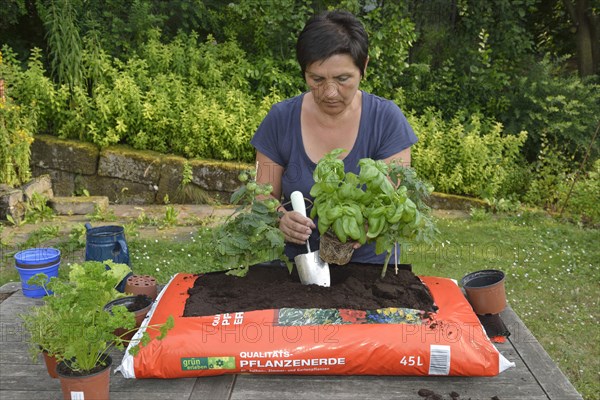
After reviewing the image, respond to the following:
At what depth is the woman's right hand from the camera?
214cm

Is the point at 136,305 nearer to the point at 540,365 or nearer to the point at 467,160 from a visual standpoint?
the point at 540,365

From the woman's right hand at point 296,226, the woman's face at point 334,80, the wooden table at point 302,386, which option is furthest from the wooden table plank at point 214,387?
the woman's face at point 334,80

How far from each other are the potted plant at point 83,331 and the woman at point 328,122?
0.77 m

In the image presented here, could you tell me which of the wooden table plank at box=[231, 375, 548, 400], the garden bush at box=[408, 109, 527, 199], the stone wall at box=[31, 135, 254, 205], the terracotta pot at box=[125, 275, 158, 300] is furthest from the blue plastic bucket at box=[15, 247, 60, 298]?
the garden bush at box=[408, 109, 527, 199]

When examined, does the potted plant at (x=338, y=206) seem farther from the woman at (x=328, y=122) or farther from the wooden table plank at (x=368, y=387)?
the wooden table plank at (x=368, y=387)

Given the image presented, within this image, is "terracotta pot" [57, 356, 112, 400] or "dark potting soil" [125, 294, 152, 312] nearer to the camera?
"terracotta pot" [57, 356, 112, 400]

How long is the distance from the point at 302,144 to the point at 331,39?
1.66ft

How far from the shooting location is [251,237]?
210 cm

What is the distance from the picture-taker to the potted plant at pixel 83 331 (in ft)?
5.03

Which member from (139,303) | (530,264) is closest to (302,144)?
(139,303)

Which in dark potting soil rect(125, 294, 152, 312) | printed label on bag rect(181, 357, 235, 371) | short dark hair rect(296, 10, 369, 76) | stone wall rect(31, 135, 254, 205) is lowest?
stone wall rect(31, 135, 254, 205)

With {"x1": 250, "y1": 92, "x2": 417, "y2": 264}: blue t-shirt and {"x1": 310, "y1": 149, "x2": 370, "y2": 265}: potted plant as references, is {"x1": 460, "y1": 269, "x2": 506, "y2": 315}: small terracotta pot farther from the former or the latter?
→ {"x1": 250, "y1": 92, "x2": 417, "y2": 264}: blue t-shirt

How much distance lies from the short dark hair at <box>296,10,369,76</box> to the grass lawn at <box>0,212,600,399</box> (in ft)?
7.23

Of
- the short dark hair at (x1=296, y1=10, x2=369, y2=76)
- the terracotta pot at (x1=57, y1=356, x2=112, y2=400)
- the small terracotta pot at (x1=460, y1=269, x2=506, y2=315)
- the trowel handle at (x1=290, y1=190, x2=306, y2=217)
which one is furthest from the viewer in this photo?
the short dark hair at (x1=296, y1=10, x2=369, y2=76)
